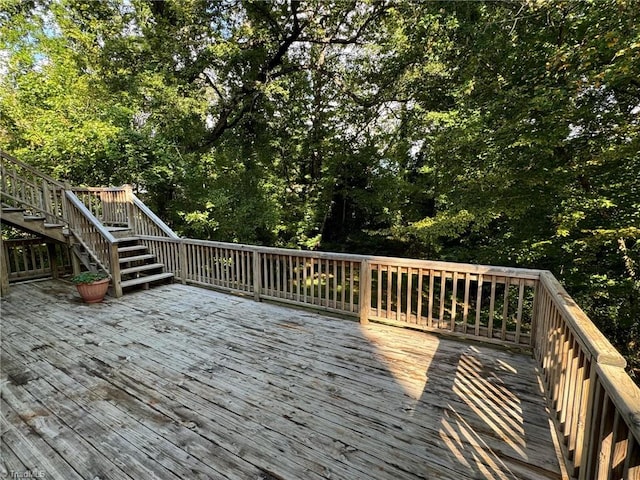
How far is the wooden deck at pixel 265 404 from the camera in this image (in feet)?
5.96

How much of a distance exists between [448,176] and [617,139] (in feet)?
8.26

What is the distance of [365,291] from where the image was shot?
3.89 metres

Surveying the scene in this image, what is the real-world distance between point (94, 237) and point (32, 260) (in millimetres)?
2028

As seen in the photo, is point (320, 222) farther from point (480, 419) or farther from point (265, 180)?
point (480, 419)

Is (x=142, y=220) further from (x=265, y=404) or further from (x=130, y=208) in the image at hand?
(x=265, y=404)

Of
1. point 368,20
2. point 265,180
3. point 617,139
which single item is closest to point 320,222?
point 265,180

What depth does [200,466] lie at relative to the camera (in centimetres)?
179

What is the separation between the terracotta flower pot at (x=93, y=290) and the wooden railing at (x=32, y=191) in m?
1.98

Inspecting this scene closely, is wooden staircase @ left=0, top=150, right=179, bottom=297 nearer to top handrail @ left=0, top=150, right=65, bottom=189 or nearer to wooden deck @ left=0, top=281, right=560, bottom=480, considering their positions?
top handrail @ left=0, top=150, right=65, bottom=189

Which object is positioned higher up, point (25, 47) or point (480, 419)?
point (25, 47)

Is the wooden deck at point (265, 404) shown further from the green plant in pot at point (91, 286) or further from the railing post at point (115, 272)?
the railing post at point (115, 272)

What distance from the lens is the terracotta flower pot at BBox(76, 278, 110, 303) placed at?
4.67 metres

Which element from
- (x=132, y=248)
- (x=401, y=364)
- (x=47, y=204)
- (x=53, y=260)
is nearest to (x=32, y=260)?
(x=53, y=260)

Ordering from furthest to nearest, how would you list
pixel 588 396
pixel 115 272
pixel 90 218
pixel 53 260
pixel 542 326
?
pixel 53 260 → pixel 90 218 → pixel 115 272 → pixel 542 326 → pixel 588 396
